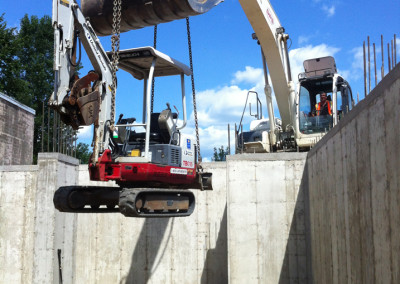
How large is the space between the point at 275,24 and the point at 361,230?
836 centimetres

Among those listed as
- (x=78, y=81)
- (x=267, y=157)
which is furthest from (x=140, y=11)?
(x=267, y=157)

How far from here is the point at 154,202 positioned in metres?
7.49

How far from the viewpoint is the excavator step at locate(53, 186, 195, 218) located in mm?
7066

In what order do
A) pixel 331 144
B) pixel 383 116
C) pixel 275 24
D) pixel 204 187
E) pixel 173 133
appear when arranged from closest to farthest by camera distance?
1. pixel 383 116
2. pixel 331 144
3. pixel 173 133
4. pixel 204 187
5. pixel 275 24

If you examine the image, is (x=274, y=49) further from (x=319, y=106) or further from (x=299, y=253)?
(x=299, y=253)

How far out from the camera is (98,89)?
7332 millimetres

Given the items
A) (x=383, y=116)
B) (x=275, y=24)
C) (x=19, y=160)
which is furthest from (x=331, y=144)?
(x=19, y=160)

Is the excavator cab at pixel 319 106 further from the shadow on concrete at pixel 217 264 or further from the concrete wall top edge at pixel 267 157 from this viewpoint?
the shadow on concrete at pixel 217 264

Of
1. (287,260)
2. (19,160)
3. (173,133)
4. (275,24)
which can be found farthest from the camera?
(19,160)

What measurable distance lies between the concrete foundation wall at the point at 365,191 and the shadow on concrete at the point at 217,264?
17.5ft

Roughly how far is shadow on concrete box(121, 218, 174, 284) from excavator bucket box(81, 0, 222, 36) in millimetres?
6484

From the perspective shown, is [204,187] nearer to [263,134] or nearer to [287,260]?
[287,260]

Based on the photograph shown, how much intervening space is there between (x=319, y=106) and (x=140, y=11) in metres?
6.94

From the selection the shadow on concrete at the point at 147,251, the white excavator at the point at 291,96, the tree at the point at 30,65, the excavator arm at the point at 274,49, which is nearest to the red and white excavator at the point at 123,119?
the excavator arm at the point at 274,49
